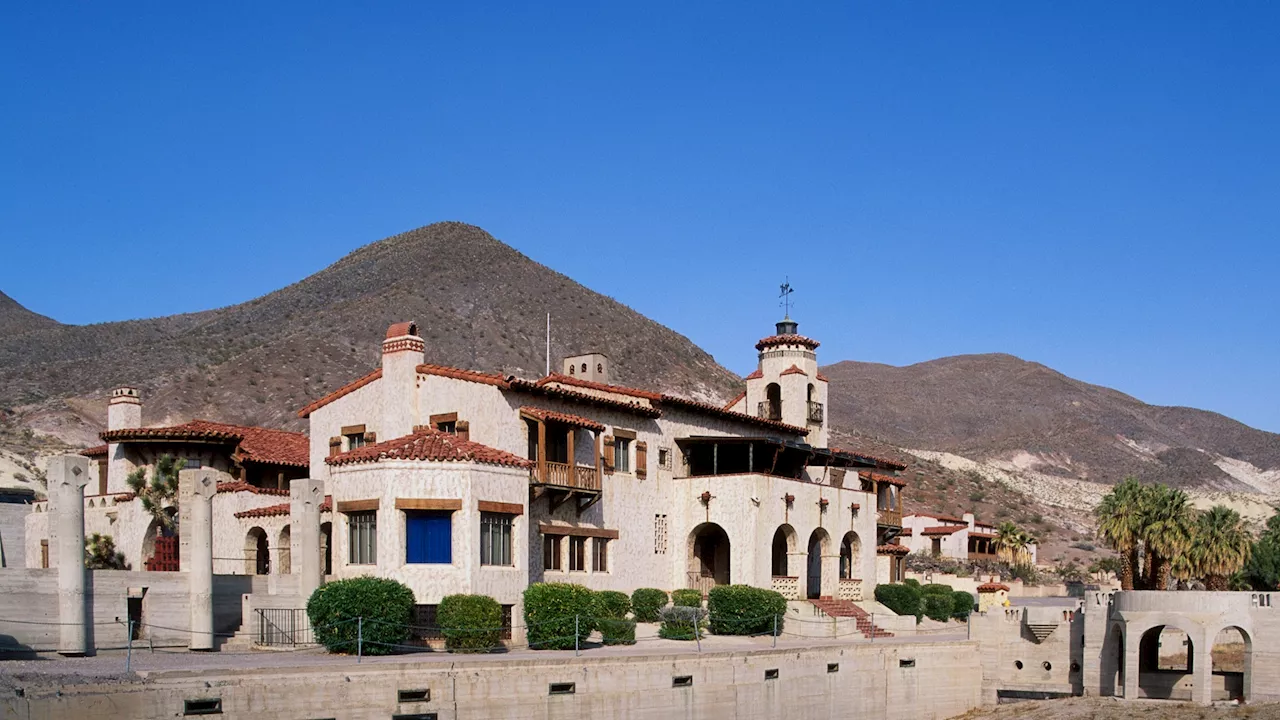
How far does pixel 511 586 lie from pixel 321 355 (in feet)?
240

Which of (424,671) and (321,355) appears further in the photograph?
(321,355)

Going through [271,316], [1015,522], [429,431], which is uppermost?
[271,316]

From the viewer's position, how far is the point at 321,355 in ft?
361

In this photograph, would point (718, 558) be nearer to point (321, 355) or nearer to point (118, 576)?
point (118, 576)

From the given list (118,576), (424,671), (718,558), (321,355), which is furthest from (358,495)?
(321,355)

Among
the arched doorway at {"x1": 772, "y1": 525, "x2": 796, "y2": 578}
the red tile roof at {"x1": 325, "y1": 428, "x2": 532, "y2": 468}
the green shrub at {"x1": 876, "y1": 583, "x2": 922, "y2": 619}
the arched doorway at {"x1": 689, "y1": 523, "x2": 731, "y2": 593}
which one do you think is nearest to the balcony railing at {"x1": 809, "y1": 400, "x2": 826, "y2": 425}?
the arched doorway at {"x1": 772, "y1": 525, "x2": 796, "y2": 578}

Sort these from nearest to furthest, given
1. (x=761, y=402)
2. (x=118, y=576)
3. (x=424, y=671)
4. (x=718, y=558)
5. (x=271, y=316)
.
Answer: (x=424, y=671), (x=118, y=576), (x=718, y=558), (x=761, y=402), (x=271, y=316)

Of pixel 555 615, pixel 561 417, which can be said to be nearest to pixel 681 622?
pixel 555 615

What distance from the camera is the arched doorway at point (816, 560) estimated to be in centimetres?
5391

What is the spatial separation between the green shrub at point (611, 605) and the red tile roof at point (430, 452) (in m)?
4.59

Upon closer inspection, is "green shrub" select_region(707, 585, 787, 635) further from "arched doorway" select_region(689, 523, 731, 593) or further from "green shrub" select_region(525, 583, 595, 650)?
"green shrub" select_region(525, 583, 595, 650)

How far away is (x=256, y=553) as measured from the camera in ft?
160

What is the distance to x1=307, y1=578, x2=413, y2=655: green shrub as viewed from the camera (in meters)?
36.1

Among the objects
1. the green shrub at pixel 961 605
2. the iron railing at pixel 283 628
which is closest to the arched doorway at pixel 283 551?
the iron railing at pixel 283 628
